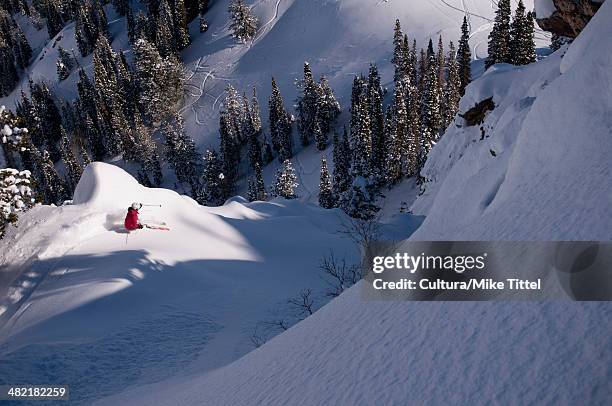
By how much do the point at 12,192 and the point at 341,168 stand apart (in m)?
54.4

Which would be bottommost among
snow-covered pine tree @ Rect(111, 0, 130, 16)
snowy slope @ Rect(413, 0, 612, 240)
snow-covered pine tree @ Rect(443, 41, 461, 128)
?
snowy slope @ Rect(413, 0, 612, 240)

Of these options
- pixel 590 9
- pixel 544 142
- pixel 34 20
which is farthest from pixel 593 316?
pixel 34 20

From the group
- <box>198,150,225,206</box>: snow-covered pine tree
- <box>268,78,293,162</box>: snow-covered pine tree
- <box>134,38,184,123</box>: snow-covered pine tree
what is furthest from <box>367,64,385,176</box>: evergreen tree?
<box>134,38,184,123</box>: snow-covered pine tree

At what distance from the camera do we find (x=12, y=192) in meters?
14.2

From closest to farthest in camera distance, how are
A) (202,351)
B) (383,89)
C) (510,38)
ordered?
1. (202,351)
2. (510,38)
3. (383,89)

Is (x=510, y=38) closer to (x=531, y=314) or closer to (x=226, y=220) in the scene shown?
(x=226, y=220)

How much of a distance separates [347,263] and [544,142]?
45.8 ft

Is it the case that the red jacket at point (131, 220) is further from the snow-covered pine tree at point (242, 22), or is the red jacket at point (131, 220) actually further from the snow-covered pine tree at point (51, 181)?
the snow-covered pine tree at point (242, 22)

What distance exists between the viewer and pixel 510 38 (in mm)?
50812

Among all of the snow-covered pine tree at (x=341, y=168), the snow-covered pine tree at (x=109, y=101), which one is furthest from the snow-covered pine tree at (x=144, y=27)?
the snow-covered pine tree at (x=341, y=168)

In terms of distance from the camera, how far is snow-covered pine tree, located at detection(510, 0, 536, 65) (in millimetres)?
47562
